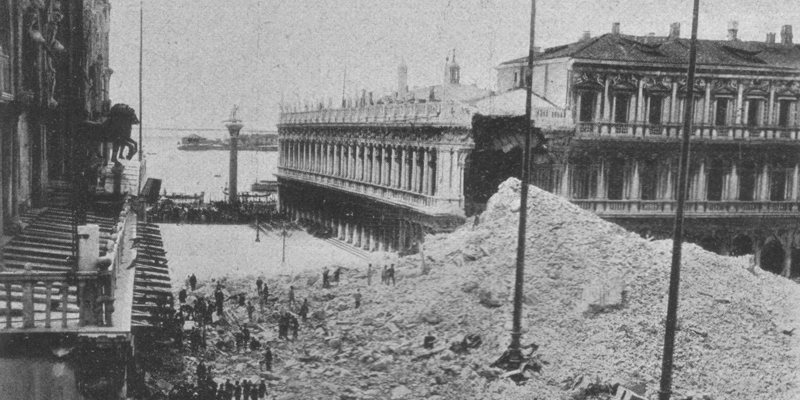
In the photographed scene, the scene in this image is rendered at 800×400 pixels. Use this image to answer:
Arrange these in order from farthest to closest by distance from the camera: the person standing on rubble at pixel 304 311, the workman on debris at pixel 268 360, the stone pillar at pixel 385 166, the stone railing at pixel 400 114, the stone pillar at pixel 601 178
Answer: the stone pillar at pixel 385 166 < the stone pillar at pixel 601 178 < the stone railing at pixel 400 114 < the person standing on rubble at pixel 304 311 < the workman on debris at pixel 268 360

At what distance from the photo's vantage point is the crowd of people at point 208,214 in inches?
2222

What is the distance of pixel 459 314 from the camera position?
25.1 meters

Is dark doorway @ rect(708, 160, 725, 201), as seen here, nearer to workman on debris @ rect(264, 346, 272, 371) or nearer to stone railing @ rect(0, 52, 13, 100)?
workman on debris @ rect(264, 346, 272, 371)

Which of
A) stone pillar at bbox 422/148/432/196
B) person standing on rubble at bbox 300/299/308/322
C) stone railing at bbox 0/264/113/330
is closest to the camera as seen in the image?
stone railing at bbox 0/264/113/330

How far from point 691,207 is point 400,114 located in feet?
55.3

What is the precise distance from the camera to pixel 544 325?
23.3 m

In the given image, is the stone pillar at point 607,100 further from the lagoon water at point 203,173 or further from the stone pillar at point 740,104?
the lagoon water at point 203,173

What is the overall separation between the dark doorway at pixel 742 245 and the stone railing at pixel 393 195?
17239 millimetres

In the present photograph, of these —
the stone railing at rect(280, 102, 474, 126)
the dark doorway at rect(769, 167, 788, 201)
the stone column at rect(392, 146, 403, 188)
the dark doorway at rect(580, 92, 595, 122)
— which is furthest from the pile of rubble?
the dark doorway at rect(769, 167, 788, 201)

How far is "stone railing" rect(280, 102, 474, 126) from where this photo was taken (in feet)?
127

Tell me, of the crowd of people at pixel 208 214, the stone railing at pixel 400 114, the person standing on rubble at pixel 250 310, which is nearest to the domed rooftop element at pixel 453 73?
the stone railing at pixel 400 114

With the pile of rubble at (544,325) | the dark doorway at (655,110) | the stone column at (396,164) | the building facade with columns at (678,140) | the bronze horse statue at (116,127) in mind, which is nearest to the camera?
the pile of rubble at (544,325)

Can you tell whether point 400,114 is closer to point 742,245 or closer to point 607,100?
point 607,100

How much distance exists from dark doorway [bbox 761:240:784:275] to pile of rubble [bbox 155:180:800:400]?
19884 millimetres
